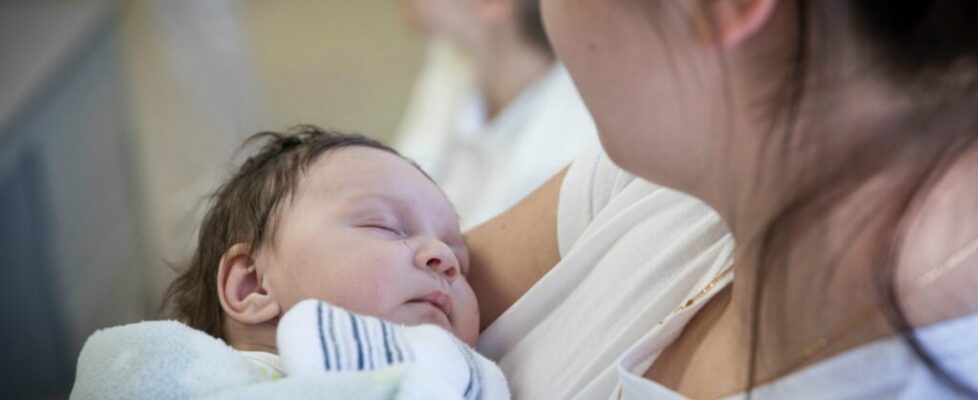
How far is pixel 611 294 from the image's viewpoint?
99 cm

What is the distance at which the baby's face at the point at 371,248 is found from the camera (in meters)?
1.02

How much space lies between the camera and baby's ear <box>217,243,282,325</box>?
105 centimetres

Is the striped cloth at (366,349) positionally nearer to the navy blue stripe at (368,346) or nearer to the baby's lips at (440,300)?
the navy blue stripe at (368,346)

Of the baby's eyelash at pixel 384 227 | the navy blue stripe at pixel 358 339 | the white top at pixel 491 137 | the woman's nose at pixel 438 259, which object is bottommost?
the white top at pixel 491 137

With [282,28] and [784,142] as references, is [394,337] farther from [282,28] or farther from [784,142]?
[282,28]

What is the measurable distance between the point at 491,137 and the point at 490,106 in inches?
10.2

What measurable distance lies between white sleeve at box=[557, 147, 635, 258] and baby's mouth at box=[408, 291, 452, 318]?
0.12 meters

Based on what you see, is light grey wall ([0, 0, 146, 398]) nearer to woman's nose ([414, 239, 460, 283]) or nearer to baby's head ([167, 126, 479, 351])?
baby's head ([167, 126, 479, 351])

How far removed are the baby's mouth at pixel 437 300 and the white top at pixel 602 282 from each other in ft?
0.19

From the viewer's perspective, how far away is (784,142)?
2.62 feet

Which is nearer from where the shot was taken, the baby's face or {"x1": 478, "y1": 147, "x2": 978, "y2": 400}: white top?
{"x1": 478, "y1": 147, "x2": 978, "y2": 400}: white top

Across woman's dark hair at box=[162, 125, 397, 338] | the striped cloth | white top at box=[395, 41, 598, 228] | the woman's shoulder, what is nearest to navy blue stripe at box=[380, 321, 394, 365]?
the striped cloth

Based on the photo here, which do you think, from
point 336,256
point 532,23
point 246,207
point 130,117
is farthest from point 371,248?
point 130,117

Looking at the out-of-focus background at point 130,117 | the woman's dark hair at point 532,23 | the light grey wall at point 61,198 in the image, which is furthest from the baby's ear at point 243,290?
the woman's dark hair at point 532,23
